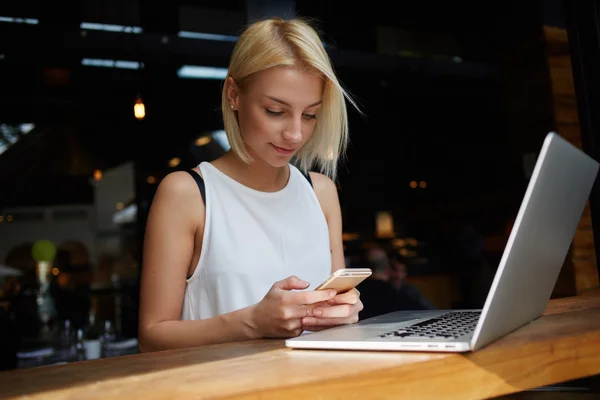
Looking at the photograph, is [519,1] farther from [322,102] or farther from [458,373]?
[458,373]

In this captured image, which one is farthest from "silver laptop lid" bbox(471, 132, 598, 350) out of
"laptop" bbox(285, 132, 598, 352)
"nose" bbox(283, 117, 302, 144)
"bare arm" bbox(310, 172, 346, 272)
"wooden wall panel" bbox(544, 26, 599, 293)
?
"wooden wall panel" bbox(544, 26, 599, 293)

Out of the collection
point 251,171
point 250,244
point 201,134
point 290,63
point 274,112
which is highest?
point 201,134

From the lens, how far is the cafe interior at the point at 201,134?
488 centimetres

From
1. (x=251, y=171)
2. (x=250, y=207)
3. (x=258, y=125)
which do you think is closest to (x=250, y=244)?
(x=250, y=207)

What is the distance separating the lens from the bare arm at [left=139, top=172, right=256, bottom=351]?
1.55 meters

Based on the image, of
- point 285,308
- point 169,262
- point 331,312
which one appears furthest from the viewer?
point 169,262

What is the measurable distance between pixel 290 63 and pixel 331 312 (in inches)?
29.8

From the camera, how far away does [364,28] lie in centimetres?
629

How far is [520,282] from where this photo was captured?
1.02 m

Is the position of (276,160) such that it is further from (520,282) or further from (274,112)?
(520,282)

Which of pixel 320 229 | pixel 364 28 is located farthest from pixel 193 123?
pixel 320 229

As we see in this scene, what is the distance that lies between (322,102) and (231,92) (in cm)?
29

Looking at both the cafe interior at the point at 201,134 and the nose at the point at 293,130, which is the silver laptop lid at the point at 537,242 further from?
the cafe interior at the point at 201,134

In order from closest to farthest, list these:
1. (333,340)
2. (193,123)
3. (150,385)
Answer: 1. (150,385)
2. (333,340)
3. (193,123)
